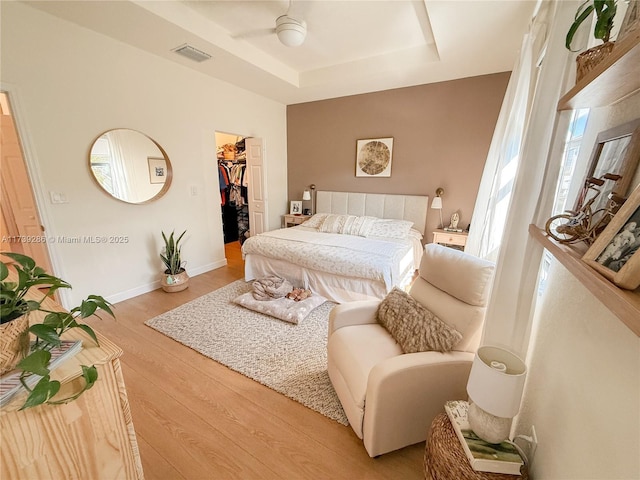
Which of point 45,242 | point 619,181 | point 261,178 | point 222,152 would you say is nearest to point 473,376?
point 619,181

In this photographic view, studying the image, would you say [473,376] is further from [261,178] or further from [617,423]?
[261,178]

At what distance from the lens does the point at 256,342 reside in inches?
90.9

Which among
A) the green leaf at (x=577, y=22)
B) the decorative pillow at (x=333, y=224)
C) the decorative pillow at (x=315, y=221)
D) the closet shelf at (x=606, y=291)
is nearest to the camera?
the closet shelf at (x=606, y=291)

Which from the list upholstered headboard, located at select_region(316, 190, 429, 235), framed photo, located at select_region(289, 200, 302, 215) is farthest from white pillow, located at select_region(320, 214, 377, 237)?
framed photo, located at select_region(289, 200, 302, 215)

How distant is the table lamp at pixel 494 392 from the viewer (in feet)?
3.00

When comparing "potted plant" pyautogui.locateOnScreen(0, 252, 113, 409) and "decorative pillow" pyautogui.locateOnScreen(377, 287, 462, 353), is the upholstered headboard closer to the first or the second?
"decorative pillow" pyautogui.locateOnScreen(377, 287, 462, 353)

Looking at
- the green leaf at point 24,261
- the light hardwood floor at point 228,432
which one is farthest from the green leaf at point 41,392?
the light hardwood floor at point 228,432

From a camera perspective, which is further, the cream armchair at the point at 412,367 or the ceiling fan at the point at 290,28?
the ceiling fan at the point at 290,28

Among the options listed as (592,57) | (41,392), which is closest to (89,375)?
(41,392)

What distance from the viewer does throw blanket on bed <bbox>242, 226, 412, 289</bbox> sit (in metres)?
2.69

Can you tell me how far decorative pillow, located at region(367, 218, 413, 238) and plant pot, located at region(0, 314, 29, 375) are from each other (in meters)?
3.34

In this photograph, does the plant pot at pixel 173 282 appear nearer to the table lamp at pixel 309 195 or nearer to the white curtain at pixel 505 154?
the table lamp at pixel 309 195

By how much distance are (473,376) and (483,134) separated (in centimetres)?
346

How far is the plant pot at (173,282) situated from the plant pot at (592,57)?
3697 mm
